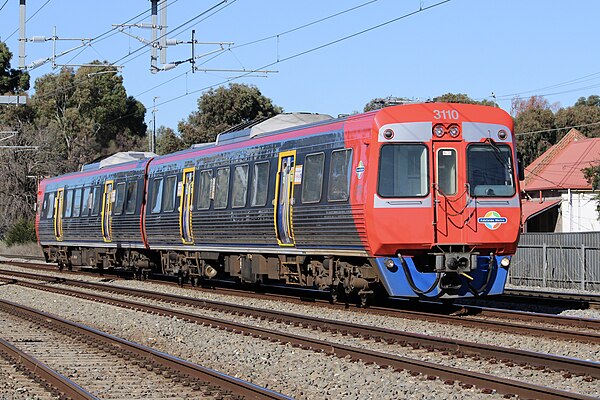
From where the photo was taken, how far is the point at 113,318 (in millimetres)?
17062

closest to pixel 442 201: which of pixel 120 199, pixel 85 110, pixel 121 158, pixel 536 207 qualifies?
pixel 120 199

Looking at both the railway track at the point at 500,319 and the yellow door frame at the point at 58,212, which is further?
the yellow door frame at the point at 58,212

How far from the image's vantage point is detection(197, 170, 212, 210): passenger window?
835 inches

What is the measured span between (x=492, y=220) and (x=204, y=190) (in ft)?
26.5

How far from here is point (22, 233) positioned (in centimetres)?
5572

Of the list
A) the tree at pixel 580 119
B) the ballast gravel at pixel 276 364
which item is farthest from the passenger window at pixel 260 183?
the tree at pixel 580 119

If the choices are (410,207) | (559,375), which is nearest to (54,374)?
(559,375)

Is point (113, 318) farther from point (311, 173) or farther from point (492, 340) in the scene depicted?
point (492, 340)

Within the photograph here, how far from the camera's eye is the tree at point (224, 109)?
6075cm

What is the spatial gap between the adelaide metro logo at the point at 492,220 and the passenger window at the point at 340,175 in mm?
2123

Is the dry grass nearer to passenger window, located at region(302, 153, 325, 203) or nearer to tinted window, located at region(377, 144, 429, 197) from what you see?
passenger window, located at region(302, 153, 325, 203)

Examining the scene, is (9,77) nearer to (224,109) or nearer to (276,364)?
(224,109)

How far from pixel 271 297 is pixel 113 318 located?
142 inches

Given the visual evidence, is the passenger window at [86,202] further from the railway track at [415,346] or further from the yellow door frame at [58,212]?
the railway track at [415,346]
